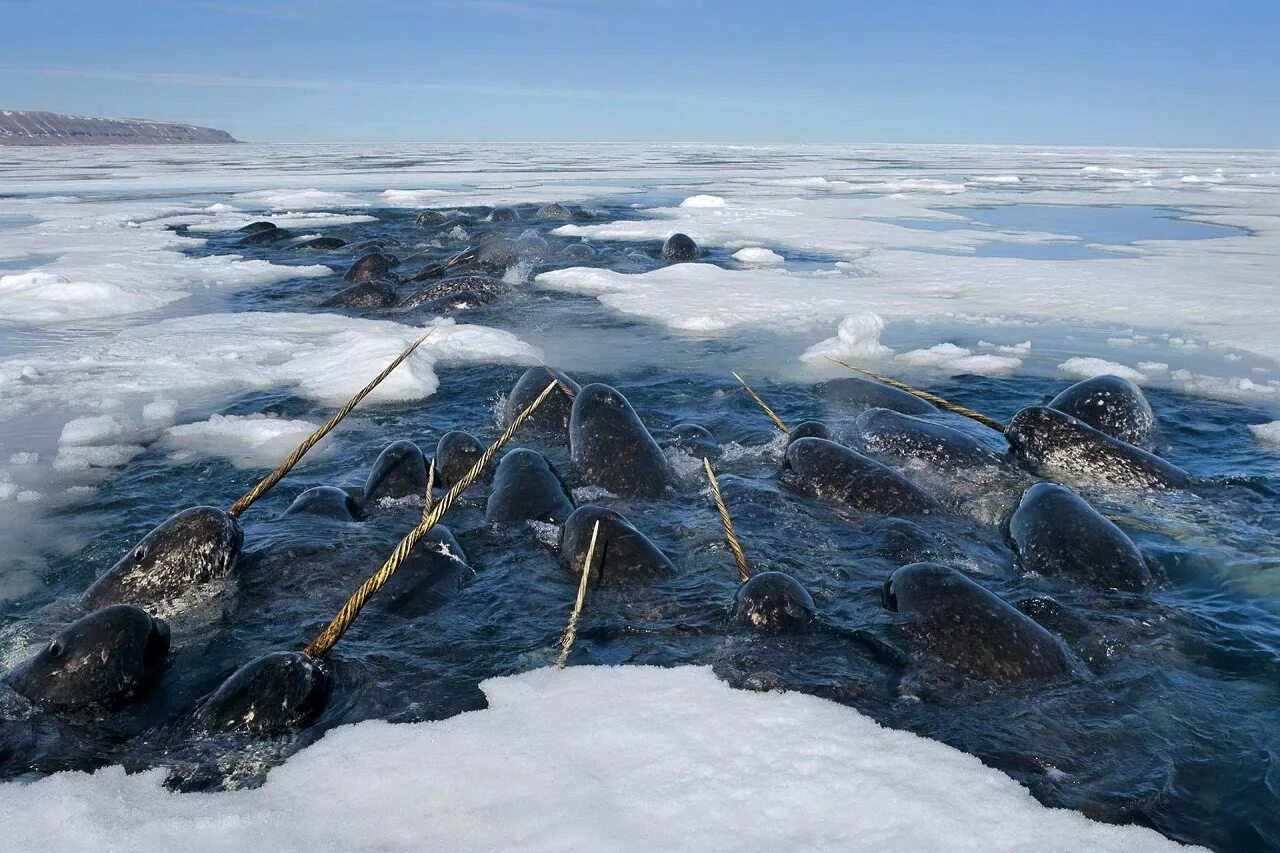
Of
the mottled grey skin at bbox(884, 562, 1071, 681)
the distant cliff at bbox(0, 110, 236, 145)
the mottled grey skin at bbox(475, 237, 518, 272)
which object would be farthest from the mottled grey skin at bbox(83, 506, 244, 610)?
the distant cliff at bbox(0, 110, 236, 145)

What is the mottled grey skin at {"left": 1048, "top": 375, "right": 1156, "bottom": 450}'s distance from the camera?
25.5 ft

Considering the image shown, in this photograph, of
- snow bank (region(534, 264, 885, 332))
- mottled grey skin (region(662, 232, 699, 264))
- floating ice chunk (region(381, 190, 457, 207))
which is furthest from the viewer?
floating ice chunk (region(381, 190, 457, 207))

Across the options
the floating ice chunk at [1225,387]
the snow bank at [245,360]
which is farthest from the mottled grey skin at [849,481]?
the floating ice chunk at [1225,387]

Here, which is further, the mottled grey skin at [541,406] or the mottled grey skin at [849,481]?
the mottled grey skin at [541,406]

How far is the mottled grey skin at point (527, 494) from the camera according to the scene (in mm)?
6312

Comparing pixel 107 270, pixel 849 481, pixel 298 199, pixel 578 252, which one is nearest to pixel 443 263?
pixel 578 252

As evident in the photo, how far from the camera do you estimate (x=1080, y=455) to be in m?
7.13

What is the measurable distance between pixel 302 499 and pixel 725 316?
7985mm

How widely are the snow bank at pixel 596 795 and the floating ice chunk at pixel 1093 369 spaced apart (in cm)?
740

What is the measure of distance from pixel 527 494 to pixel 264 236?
1937 centimetres

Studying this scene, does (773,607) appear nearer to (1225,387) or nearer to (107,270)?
(1225,387)

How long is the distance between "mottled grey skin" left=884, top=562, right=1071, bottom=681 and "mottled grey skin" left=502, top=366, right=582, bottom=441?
415 centimetres

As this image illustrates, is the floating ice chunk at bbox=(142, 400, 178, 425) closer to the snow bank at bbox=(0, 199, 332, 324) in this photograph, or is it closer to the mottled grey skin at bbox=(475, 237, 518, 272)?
the snow bank at bbox=(0, 199, 332, 324)

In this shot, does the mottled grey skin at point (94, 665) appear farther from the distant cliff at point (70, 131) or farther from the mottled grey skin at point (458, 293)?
the distant cliff at point (70, 131)
